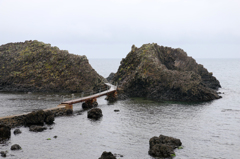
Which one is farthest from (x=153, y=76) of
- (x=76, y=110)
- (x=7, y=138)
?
(x=7, y=138)

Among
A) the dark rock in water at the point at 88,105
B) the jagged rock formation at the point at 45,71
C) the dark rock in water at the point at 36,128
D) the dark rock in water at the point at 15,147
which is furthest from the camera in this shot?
the jagged rock formation at the point at 45,71

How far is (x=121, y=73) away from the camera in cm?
8612

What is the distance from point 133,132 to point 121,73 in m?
49.0

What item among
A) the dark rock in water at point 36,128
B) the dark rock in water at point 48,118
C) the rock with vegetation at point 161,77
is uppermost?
the rock with vegetation at point 161,77

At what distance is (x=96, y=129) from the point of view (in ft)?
130

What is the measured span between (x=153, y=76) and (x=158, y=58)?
1153 cm

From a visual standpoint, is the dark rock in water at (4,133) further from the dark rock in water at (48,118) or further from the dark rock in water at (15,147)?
the dark rock in water at (48,118)

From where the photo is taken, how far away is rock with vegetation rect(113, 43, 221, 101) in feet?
219

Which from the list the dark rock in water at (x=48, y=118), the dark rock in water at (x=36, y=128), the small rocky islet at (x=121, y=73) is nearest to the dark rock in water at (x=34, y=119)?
the dark rock in water at (x=48, y=118)

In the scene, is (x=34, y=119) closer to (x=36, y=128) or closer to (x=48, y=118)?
(x=48, y=118)

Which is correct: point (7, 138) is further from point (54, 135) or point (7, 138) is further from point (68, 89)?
point (68, 89)

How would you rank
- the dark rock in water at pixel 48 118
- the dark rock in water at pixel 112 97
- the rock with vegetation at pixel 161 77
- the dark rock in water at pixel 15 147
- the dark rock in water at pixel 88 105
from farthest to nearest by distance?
the dark rock in water at pixel 112 97 < the rock with vegetation at pixel 161 77 < the dark rock in water at pixel 88 105 < the dark rock in water at pixel 48 118 < the dark rock in water at pixel 15 147

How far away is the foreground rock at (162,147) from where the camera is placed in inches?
1129

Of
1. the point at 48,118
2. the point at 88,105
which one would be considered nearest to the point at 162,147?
the point at 48,118
